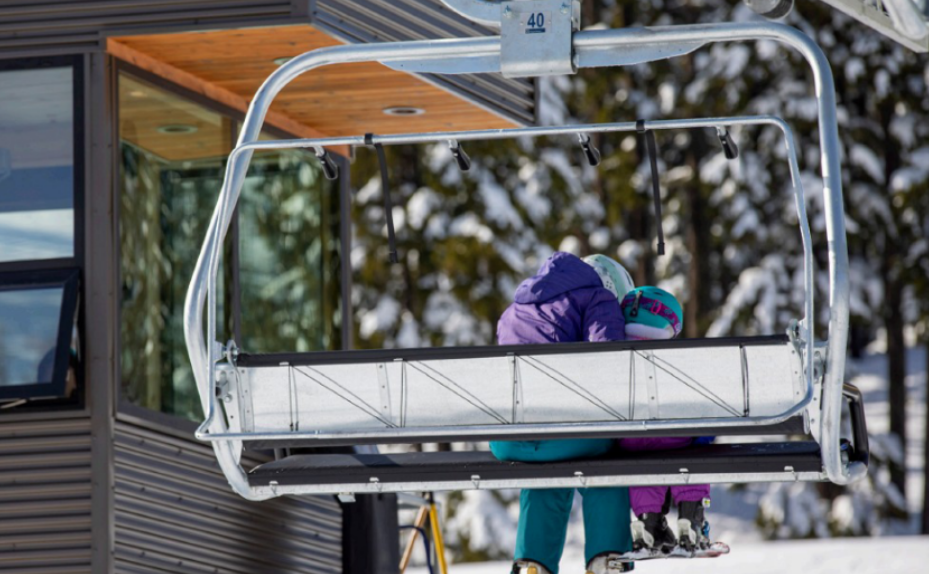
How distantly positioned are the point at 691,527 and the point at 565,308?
89cm

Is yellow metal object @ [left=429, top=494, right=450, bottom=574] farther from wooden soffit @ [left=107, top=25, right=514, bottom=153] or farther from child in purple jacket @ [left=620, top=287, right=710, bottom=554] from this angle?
child in purple jacket @ [left=620, top=287, right=710, bottom=554]

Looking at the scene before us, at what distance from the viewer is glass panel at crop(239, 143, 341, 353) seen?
8.38m

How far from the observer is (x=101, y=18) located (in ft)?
23.0

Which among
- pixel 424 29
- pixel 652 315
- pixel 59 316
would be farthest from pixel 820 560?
pixel 59 316

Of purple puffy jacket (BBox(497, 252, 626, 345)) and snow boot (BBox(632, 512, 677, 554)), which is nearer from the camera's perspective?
purple puffy jacket (BBox(497, 252, 626, 345))

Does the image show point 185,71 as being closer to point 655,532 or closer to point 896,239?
point 655,532

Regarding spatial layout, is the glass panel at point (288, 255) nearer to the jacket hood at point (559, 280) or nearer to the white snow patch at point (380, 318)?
the jacket hood at point (559, 280)

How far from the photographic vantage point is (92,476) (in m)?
6.77

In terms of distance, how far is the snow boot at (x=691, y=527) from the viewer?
5.88 metres

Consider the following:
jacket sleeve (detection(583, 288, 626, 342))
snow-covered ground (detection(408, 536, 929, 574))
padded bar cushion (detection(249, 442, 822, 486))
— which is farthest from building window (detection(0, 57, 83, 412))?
snow-covered ground (detection(408, 536, 929, 574))

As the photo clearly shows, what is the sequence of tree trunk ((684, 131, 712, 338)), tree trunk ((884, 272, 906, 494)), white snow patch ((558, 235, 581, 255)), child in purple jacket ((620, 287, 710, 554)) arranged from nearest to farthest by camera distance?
1. child in purple jacket ((620, 287, 710, 554))
2. white snow patch ((558, 235, 581, 255))
3. tree trunk ((684, 131, 712, 338))
4. tree trunk ((884, 272, 906, 494))

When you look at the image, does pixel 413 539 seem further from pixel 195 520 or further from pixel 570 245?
pixel 570 245

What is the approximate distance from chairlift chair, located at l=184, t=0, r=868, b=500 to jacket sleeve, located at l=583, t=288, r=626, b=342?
0.52 meters

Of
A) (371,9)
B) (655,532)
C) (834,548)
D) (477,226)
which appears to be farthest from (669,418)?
(477,226)
